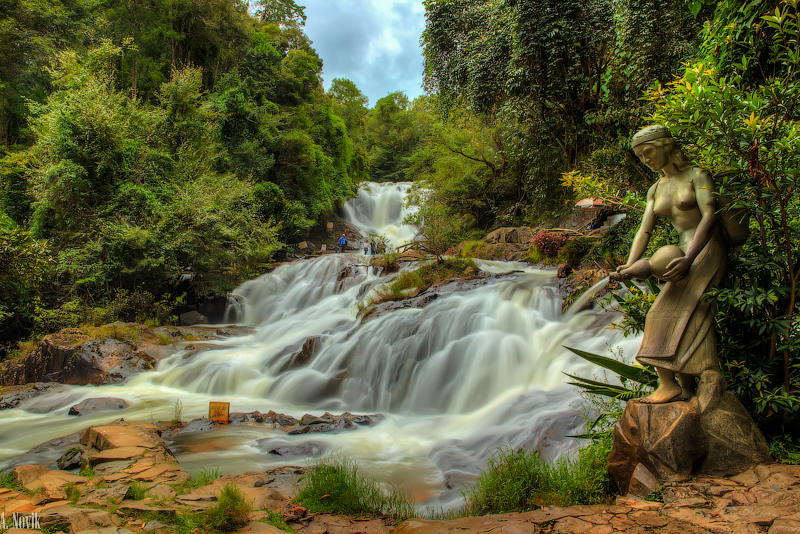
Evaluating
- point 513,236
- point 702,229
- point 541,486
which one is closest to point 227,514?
point 541,486

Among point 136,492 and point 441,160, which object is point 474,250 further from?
Answer: point 136,492

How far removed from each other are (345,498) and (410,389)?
4.15 m

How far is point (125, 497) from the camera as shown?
3768mm

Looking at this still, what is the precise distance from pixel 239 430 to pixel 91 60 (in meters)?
16.0

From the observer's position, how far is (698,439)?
3199 millimetres

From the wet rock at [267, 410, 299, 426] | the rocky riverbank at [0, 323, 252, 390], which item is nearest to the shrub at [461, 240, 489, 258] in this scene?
the rocky riverbank at [0, 323, 252, 390]

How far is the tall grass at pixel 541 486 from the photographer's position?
3598 millimetres

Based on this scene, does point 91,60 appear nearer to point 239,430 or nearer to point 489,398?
point 239,430

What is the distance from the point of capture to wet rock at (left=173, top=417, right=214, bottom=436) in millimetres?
6751

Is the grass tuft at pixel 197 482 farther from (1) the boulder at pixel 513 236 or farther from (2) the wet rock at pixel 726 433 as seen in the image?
(1) the boulder at pixel 513 236

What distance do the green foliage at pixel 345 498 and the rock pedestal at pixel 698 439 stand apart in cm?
204

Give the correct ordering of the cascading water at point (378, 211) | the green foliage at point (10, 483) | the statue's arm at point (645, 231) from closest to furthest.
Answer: the statue's arm at point (645, 231)
the green foliage at point (10, 483)
the cascading water at point (378, 211)

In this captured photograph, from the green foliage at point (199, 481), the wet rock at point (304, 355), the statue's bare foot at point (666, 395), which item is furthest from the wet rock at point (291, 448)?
the statue's bare foot at point (666, 395)

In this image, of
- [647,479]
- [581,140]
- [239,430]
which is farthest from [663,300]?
[581,140]
